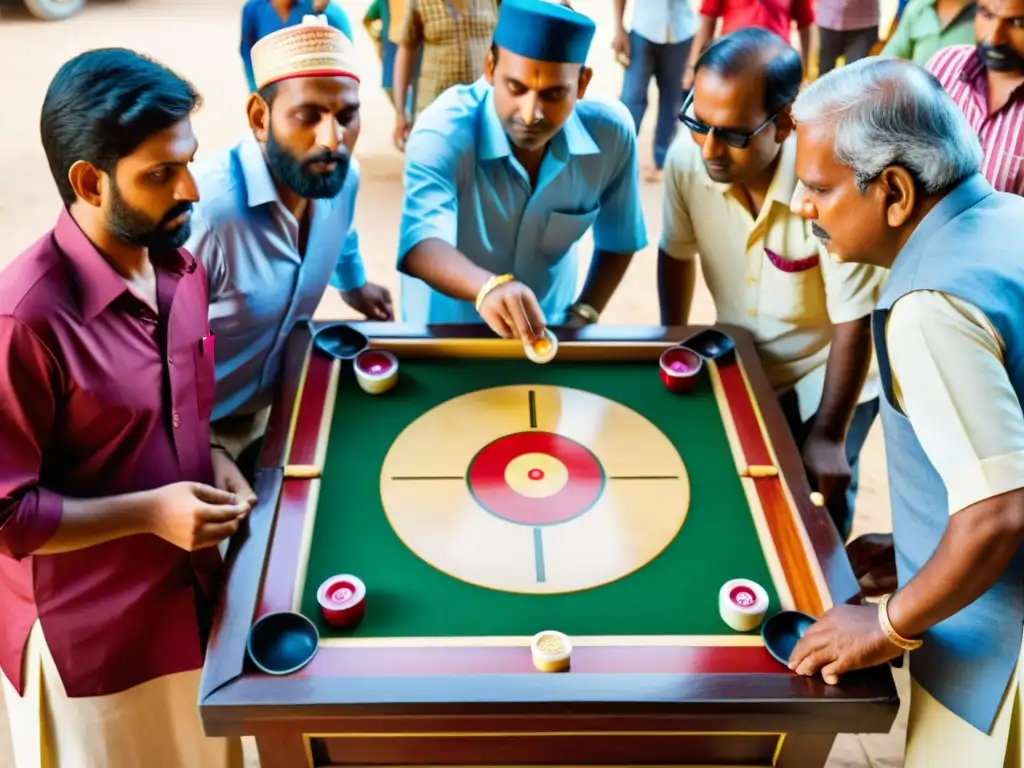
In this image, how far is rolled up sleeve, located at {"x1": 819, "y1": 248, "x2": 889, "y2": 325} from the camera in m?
2.10

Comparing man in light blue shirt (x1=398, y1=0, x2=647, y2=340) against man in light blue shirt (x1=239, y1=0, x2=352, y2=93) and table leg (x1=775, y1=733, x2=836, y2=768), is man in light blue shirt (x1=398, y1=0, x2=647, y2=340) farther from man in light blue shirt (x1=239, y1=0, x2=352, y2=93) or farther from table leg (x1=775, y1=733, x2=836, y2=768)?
man in light blue shirt (x1=239, y1=0, x2=352, y2=93)

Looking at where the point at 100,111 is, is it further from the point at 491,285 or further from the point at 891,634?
the point at 891,634

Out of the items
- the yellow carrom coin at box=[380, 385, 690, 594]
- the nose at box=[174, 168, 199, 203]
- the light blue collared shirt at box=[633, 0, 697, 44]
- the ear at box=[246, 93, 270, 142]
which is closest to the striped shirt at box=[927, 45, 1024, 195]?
the yellow carrom coin at box=[380, 385, 690, 594]

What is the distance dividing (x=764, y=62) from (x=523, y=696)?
1.48 metres

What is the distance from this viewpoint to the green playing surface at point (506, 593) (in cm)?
157

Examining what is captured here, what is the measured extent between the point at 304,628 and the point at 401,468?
458 mm

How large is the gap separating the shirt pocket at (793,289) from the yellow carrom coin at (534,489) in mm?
523

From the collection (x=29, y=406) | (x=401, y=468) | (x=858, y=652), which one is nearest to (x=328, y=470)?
(x=401, y=468)

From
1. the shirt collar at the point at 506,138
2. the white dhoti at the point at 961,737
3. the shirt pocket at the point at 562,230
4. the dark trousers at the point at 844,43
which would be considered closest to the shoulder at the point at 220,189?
the shirt collar at the point at 506,138

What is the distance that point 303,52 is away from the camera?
2.14 meters

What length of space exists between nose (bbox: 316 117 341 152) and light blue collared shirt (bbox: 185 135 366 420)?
152 millimetres

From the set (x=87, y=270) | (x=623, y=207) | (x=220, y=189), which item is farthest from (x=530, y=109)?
(x=87, y=270)

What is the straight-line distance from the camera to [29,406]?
1427mm

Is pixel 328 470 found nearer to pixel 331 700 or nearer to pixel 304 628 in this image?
pixel 304 628
